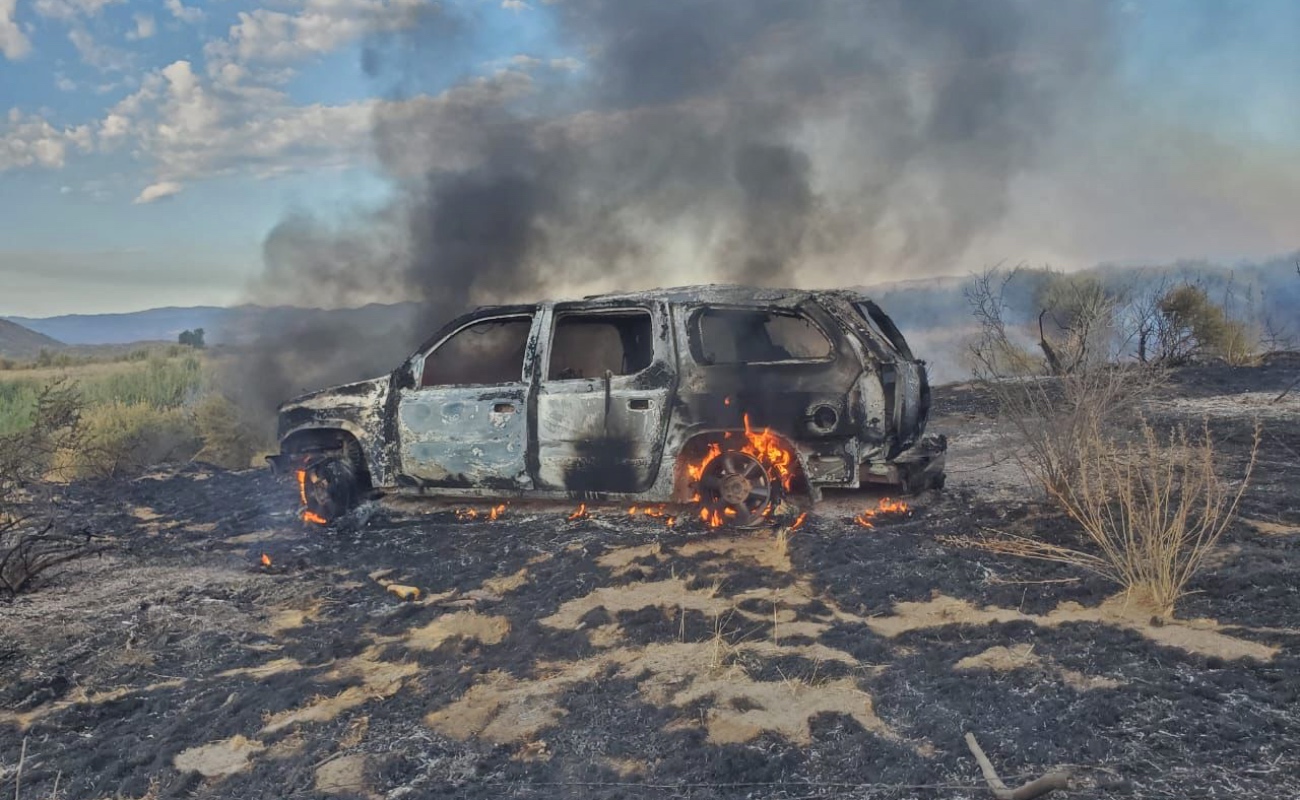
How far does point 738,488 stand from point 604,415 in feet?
3.59

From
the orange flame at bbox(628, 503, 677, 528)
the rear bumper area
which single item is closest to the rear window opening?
the rear bumper area

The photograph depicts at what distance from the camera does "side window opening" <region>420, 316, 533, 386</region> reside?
22.0 ft

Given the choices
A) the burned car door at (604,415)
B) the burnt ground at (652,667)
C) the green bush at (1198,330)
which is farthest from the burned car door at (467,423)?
the green bush at (1198,330)

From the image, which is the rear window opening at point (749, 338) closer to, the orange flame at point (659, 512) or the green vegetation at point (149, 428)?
the orange flame at point (659, 512)

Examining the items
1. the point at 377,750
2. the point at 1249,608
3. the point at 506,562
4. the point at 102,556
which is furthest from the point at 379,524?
the point at 1249,608

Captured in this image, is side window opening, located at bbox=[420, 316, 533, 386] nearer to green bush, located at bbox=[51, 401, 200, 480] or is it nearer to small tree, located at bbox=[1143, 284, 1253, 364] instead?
green bush, located at bbox=[51, 401, 200, 480]

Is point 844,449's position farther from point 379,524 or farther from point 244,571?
point 244,571

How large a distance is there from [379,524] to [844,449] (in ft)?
12.3

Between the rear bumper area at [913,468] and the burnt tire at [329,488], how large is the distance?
4089 millimetres

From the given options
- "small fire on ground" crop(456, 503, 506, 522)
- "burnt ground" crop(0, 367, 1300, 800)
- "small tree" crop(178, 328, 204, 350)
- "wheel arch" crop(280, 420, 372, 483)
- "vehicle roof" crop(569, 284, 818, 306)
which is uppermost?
"small tree" crop(178, 328, 204, 350)

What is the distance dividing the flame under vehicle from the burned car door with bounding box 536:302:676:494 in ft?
0.03

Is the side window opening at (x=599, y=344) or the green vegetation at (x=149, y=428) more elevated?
the side window opening at (x=599, y=344)

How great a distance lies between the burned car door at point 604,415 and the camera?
19.9 ft

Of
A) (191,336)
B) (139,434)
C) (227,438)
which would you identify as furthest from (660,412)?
(191,336)
